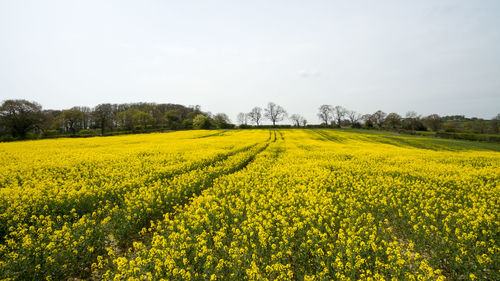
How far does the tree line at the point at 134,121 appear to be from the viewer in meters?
52.9

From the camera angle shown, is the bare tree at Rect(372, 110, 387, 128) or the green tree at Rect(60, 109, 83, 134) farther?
the bare tree at Rect(372, 110, 387, 128)

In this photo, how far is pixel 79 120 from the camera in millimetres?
76938

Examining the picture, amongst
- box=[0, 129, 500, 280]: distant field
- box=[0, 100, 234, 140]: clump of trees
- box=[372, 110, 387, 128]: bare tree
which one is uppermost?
box=[372, 110, 387, 128]: bare tree

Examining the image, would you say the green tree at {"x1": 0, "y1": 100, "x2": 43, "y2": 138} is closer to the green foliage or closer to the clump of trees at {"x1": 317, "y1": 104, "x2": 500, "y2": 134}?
the green foliage

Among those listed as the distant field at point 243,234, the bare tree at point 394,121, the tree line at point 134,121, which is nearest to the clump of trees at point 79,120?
the tree line at point 134,121

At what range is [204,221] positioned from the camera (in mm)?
6316

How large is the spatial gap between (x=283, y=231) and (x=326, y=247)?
3.78 ft

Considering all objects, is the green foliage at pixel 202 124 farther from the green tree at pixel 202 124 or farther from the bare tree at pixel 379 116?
the bare tree at pixel 379 116

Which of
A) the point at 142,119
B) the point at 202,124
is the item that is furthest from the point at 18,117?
the point at 202,124

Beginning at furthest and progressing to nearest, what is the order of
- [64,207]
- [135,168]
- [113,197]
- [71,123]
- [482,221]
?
[71,123]
[135,168]
[113,197]
[64,207]
[482,221]

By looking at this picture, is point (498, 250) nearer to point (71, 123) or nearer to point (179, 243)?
point (179, 243)

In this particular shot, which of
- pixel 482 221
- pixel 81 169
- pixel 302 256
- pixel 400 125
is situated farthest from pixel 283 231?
pixel 400 125

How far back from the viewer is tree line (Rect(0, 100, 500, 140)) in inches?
2084

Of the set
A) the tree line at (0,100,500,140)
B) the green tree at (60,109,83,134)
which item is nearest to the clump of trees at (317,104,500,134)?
the tree line at (0,100,500,140)
